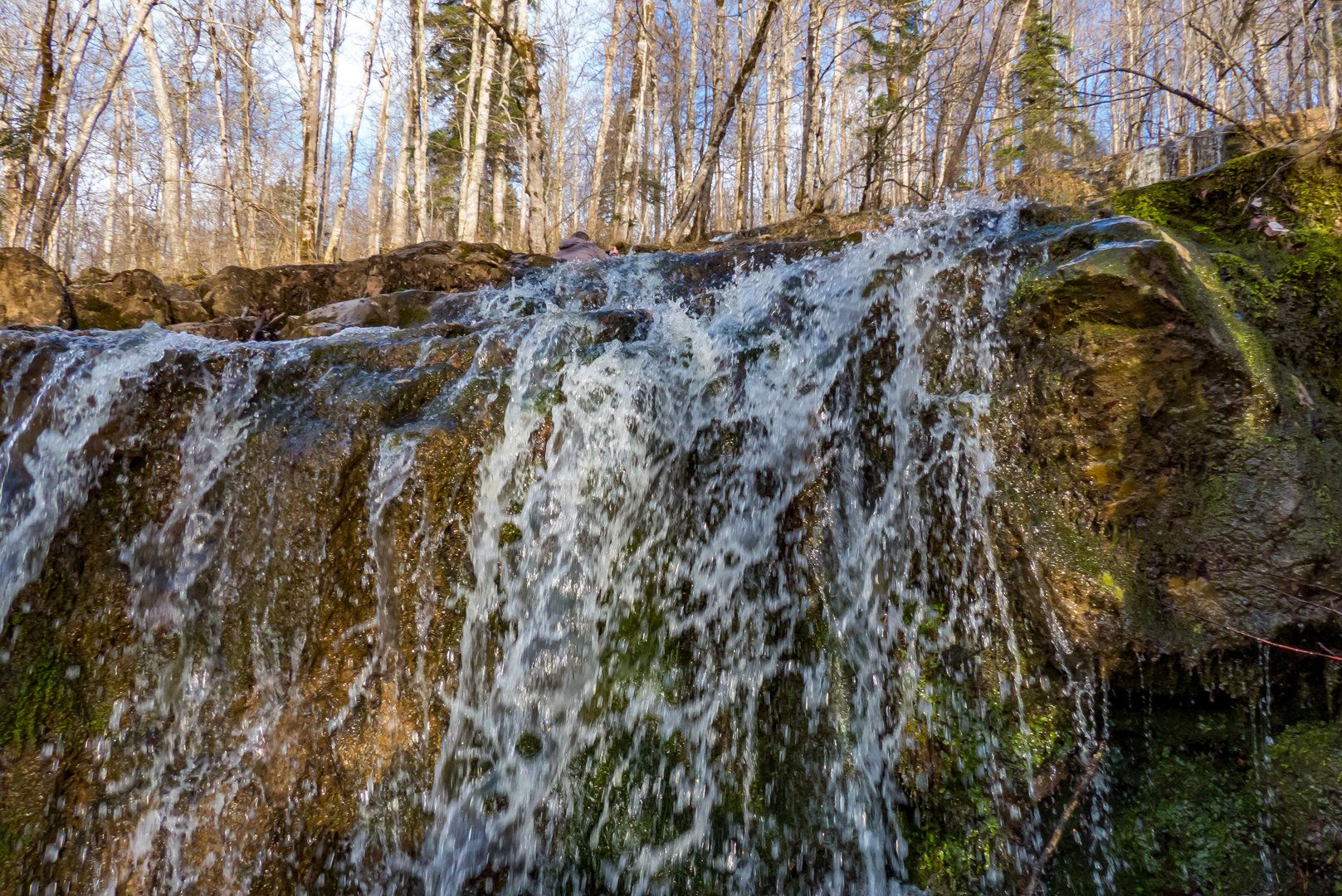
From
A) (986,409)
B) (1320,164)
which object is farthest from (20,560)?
(1320,164)

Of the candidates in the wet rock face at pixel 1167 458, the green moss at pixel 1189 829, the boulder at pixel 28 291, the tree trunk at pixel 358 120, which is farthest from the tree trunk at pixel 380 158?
the green moss at pixel 1189 829

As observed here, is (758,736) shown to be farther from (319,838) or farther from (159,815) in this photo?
(159,815)

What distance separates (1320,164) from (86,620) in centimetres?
557

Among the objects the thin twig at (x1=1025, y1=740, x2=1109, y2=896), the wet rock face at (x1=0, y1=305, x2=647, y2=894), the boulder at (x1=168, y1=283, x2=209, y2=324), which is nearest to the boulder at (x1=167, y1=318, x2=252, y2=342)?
the boulder at (x1=168, y1=283, x2=209, y2=324)

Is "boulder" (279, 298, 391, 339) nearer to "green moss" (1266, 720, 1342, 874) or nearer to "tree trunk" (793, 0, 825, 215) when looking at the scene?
"green moss" (1266, 720, 1342, 874)

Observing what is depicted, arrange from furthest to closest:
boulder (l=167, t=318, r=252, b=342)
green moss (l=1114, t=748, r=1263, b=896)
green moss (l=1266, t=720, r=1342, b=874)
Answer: boulder (l=167, t=318, r=252, b=342) < green moss (l=1114, t=748, r=1263, b=896) < green moss (l=1266, t=720, r=1342, b=874)

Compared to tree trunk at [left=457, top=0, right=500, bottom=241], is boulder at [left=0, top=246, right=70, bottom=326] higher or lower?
lower

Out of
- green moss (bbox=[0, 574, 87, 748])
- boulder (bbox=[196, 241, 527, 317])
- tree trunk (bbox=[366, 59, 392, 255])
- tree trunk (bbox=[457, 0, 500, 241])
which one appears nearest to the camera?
green moss (bbox=[0, 574, 87, 748])

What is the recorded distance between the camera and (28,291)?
19.3 ft

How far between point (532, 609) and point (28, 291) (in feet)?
20.5

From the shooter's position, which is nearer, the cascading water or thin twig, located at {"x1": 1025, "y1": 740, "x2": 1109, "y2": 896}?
thin twig, located at {"x1": 1025, "y1": 740, "x2": 1109, "y2": 896}

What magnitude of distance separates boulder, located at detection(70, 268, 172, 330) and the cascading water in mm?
3856

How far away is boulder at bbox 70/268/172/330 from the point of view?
6.40 m

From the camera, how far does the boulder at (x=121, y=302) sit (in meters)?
6.40
